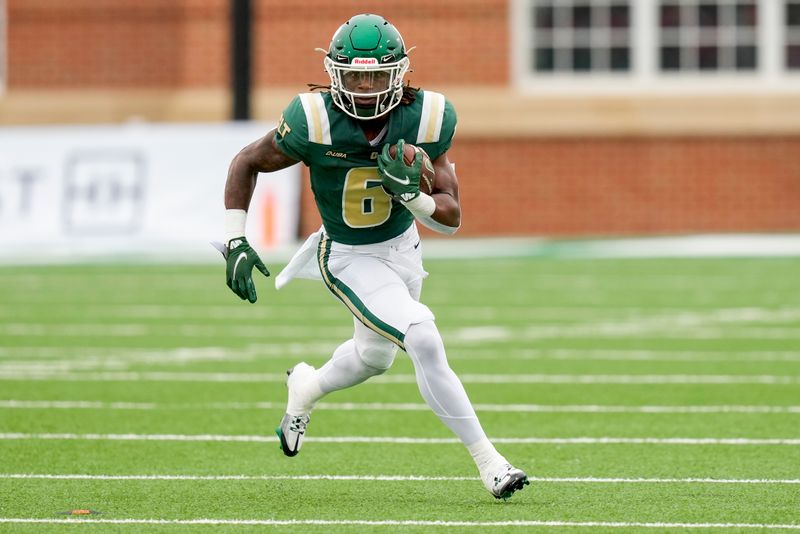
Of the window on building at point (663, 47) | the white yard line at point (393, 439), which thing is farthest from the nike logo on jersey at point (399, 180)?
the window on building at point (663, 47)

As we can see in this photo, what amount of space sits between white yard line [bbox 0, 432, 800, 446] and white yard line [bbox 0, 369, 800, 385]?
6.26 feet

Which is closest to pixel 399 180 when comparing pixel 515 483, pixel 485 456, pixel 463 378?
pixel 485 456

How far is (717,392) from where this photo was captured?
30.1ft

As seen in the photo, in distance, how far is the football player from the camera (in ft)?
20.2

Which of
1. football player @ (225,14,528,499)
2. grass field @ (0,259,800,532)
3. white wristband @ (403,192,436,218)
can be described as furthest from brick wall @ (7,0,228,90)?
white wristband @ (403,192,436,218)

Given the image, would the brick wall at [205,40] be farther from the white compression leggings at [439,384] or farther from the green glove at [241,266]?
the white compression leggings at [439,384]

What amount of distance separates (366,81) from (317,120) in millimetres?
251

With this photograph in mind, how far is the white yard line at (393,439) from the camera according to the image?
24.9 ft

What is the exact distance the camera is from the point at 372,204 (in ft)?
21.2

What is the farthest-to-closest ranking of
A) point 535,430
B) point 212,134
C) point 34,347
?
point 212,134 → point 34,347 → point 535,430

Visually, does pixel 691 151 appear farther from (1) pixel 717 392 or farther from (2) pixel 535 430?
(2) pixel 535 430

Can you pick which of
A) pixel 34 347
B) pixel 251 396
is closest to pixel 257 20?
pixel 34 347

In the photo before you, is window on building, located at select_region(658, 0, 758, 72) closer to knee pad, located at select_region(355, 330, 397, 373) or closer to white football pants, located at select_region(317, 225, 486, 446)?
white football pants, located at select_region(317, 225, 486, 446)

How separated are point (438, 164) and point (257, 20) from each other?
16.5 meters
